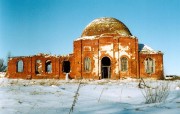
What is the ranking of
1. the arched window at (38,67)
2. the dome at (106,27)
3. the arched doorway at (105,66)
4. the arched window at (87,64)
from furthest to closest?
the arched window at (38,67) < the dome at (106,27) < the arched doorway at (105,66) < the arched window at (87,64)

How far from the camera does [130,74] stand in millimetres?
27312

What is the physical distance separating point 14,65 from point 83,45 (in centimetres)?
1034

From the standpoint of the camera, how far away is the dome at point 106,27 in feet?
100

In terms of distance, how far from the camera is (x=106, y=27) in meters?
30.9

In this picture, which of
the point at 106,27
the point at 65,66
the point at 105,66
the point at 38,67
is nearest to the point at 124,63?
the point at 105,66

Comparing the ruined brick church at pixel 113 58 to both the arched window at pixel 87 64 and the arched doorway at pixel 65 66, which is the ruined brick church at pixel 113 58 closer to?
the arched window at pixel 87 64

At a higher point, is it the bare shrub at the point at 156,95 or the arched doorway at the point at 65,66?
the arched doorway at the point at 65,66

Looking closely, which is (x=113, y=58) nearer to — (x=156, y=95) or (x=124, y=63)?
(x=124, y=63)

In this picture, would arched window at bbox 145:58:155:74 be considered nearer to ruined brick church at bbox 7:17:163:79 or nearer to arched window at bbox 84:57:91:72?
ruined brick church at bbox 7:17:163:79

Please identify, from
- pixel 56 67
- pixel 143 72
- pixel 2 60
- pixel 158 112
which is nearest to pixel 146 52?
pixel 143 72

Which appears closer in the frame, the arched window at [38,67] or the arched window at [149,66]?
the arched window at [149,66]

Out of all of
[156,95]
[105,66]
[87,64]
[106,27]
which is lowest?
[156,95]

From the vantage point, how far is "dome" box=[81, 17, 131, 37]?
3056 centimetres

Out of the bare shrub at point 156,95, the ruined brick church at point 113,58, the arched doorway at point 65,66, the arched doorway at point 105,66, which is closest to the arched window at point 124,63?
the ruined brick church at point 113,58
